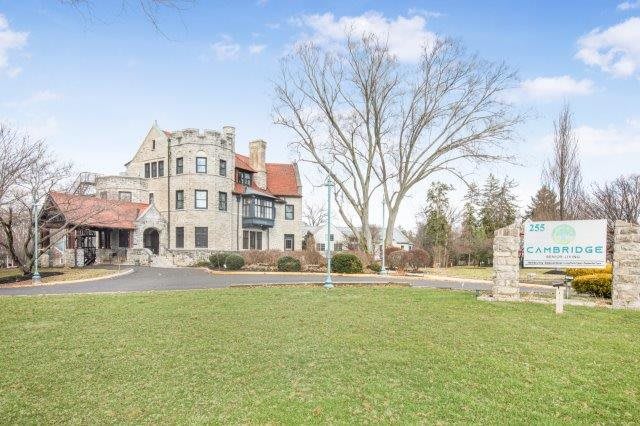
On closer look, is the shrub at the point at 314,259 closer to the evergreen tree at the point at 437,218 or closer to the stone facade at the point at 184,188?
the stone facade at the point at 184,188

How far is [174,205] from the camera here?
35.6 m

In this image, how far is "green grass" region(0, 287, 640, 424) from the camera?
4824 millimetres

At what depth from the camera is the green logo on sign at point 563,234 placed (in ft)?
40.0

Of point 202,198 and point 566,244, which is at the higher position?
point 202,198

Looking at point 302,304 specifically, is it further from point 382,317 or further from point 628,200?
point 628,200

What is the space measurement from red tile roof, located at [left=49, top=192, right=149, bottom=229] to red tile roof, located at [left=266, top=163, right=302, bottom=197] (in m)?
12.0

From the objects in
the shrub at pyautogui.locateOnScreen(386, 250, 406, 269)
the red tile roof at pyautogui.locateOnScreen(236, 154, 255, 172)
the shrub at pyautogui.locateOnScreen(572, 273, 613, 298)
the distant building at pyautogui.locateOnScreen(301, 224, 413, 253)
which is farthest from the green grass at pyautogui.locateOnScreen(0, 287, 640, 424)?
the distant building at pyautogui.locateOnScreen(301, 224, 413, 253)

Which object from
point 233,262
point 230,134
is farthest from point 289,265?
point 230,134

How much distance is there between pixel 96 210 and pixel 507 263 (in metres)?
25.7

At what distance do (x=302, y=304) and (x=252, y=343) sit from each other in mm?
4384

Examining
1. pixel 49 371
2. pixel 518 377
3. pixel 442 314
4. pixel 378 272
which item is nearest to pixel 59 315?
pixel 49 371

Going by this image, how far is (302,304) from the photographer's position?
38.6 feet

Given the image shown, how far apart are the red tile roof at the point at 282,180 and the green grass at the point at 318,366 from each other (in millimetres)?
31518

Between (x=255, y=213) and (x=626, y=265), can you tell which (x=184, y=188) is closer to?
(x=255, y=213)
